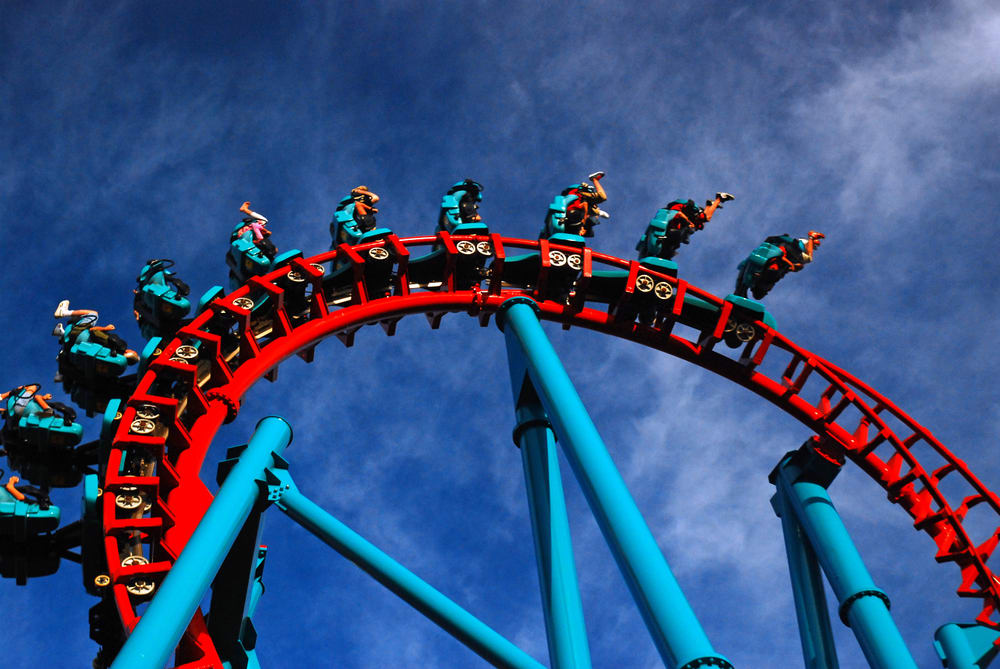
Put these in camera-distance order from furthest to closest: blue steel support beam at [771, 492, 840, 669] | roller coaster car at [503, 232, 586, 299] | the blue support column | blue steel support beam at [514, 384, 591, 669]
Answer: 1. roller coaster car at [503, 232, 586, 299]
2. blue steel support beam at [771, 492, 840, 669]
3. blue steel support beam at [514, 384, 591, 669]
4. the blue support column

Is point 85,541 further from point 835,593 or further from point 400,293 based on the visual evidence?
point 835,593

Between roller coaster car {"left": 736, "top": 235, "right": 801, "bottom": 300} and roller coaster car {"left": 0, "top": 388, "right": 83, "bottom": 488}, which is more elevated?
roller coaster car {"left": 736, "top": 235, "right": 801, "bottom": 300}

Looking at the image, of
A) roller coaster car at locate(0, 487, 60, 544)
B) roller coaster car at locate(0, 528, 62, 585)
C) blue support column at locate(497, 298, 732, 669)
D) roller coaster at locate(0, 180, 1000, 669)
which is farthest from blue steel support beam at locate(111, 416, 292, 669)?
blue support column at locate(497, 298, 732, 669)

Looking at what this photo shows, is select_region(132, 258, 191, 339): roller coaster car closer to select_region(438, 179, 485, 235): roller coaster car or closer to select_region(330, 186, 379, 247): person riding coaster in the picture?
select_region(330, 186, 379, 247): person riding coaster

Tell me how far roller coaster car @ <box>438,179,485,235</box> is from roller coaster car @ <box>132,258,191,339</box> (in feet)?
8.03

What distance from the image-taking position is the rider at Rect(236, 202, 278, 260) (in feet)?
35.1

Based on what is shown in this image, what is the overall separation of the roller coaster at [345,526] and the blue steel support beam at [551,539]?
0.05ft

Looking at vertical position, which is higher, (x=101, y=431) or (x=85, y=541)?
(x=101, y=431)

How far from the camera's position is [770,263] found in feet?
40.6

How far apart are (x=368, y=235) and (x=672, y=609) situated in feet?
16.8

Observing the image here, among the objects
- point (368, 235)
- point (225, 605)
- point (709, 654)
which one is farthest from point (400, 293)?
point (709, 654)

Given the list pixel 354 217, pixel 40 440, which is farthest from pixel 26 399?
pixel 354 217

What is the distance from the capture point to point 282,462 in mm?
8977

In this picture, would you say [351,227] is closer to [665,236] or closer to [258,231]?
[258,231]
